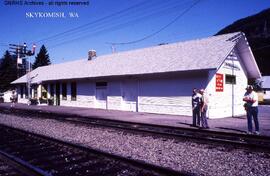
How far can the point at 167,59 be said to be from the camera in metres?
22.9

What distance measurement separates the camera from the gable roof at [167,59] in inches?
758

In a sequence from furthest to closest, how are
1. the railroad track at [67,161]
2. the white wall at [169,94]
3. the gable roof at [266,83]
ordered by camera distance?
the gable roof at [266,83], the white wall at [169,94], the railroad track at [67,161]

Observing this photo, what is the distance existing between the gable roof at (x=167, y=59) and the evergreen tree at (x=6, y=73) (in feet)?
119

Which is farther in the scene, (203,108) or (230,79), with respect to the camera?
(230,79)

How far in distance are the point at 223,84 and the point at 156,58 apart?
22.0ft

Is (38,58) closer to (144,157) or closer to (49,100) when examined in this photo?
(49,100)

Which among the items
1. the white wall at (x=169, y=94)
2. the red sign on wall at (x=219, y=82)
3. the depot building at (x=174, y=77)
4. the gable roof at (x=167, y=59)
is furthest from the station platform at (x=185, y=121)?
the gable roof at (x=167, y=59)

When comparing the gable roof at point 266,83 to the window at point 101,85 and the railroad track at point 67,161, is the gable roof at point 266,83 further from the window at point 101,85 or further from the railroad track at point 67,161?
the railroad track at point 67,161

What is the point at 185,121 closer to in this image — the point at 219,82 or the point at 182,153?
the point at 219,82

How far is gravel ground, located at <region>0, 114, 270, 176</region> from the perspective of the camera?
6.89 m

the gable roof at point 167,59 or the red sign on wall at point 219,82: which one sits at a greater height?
the gable roof at point 167,59

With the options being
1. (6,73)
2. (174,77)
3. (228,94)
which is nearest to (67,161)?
(174,77)

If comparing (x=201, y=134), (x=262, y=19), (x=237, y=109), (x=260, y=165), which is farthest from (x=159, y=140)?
(x=262, y=19)

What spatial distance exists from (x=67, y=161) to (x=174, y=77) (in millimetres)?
13986
